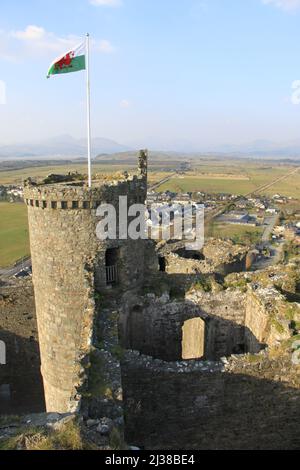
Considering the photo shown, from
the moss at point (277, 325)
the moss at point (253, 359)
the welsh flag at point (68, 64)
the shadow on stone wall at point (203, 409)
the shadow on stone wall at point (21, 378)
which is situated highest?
the welsh flag at point (68, 64)

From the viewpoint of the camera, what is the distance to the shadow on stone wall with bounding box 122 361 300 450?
404 inches

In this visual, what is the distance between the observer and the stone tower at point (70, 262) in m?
12.2

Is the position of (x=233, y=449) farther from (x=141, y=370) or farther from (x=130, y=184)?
(x=130, y=184)

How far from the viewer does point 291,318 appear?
12.2 m

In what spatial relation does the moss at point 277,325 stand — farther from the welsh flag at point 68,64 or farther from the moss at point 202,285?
the welsh flag at point 68,64

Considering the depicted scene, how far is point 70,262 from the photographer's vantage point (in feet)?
41.4

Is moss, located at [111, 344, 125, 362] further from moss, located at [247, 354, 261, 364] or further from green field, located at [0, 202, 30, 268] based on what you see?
green field, located at [0, 202, 30, 268]

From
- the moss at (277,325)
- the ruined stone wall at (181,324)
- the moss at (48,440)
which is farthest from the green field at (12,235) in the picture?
the moss at (48,440)

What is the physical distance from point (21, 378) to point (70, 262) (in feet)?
32.6

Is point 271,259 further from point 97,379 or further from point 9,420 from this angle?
point 9,420

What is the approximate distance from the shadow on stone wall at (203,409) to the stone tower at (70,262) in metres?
2.42

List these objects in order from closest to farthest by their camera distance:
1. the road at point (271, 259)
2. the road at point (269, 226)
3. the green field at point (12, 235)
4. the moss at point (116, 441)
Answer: the moss at point (116, 441) → the road at point (271, 259) → the green field at point (12, 235) → the road at point (269, 226)

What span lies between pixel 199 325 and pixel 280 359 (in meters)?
4.88

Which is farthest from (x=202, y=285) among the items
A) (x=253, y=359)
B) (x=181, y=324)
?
(x=253, y=359)
